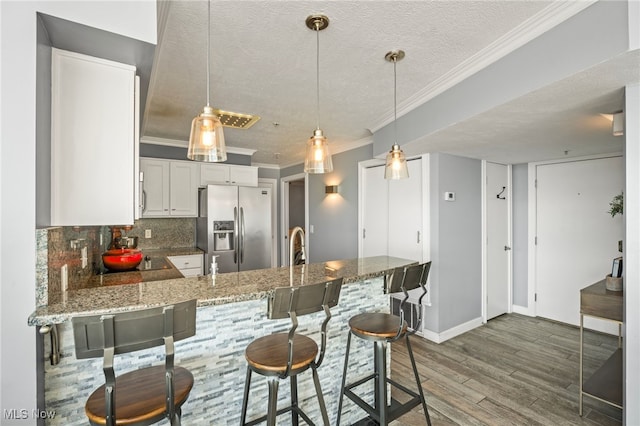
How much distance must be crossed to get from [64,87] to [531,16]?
8.08 feet

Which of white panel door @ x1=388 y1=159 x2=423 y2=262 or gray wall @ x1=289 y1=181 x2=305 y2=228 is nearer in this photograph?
white panel door @ x1=388 y1=159 x2=423 y2=262

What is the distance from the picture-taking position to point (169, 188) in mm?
4207

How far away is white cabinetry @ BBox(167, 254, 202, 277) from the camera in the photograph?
12.8 ft

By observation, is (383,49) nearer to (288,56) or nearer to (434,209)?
(288,56)

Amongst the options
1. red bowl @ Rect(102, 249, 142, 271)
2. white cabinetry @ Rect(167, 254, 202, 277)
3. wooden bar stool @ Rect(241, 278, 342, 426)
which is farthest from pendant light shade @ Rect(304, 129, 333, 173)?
white cabinetry @ Rect(167, 254, 202, 277)

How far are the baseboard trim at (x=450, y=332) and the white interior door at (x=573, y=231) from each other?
46.4 inches

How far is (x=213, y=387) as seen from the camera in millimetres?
1550

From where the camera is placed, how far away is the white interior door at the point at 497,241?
4.07 m

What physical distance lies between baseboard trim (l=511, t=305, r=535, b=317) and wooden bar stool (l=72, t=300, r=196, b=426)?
469 cm

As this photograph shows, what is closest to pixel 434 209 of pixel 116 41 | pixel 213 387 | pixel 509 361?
pixel 509 361

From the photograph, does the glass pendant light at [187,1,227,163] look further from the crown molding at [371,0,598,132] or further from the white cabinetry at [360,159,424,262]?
the white cabinetry at [360,159,424,262]

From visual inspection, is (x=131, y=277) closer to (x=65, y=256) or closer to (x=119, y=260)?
(x=119, y=260)

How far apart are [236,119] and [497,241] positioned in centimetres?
386

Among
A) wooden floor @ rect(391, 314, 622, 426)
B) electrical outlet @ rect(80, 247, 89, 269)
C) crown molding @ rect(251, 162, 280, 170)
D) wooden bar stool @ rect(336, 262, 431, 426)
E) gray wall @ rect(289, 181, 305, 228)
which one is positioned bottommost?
wooden floor @ rect(391, 314, 622, 426)
